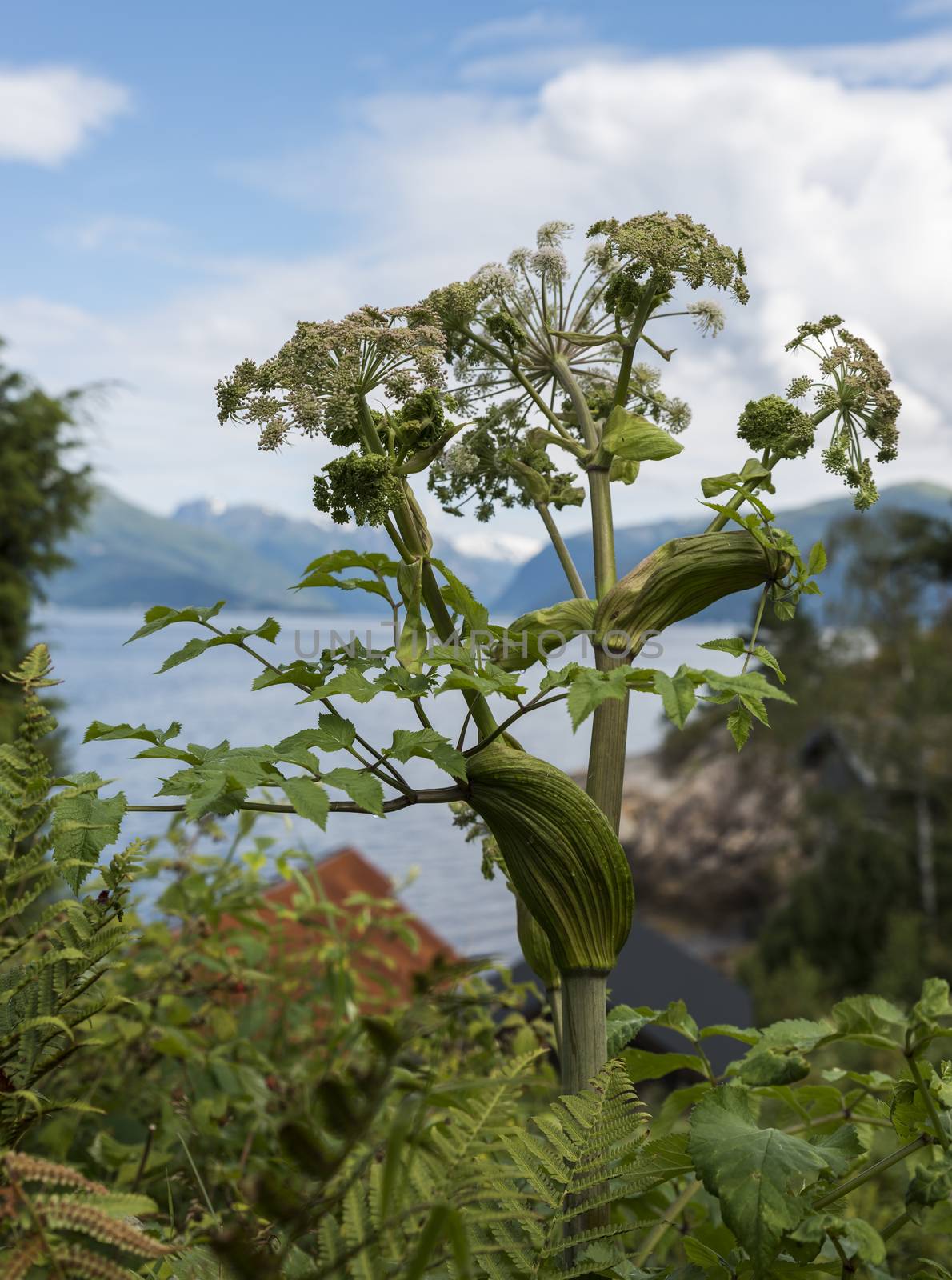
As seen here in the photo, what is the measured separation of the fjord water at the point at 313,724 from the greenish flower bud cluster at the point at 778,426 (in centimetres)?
23

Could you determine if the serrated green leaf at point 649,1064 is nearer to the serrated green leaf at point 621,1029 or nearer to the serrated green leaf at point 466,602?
the serrated green leaf at point 621,1029

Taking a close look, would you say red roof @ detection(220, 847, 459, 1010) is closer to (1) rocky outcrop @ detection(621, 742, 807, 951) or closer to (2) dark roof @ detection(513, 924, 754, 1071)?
(2) dark roof @ detection(513, 924, 754, 1071)

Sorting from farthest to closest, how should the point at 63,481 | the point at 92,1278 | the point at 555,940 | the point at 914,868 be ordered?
the point at 914,868 < the point at 63,481 < the point at 555,940 < the point at 92,1278

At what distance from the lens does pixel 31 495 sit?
10.3 meters

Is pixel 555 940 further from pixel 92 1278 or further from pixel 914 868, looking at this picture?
pixel 914 868

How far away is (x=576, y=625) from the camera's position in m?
1.00

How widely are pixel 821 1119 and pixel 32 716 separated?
3.13ft

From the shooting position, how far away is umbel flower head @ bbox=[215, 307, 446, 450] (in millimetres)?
953

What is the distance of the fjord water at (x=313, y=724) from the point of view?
109cm

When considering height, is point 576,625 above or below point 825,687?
below

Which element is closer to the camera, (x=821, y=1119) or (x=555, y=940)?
(x=555, y=940)

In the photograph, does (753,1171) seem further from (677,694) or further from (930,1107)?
(677,694)

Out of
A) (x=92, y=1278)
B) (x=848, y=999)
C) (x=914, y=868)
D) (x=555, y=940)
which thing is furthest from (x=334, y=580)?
(x=914, y=868)

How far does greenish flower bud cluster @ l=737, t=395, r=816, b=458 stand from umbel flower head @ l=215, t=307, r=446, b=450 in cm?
33
